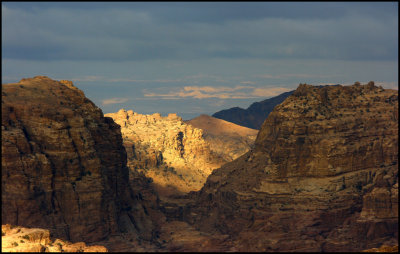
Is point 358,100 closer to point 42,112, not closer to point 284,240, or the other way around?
point 284,240

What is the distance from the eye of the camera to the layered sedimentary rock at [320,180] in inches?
4621

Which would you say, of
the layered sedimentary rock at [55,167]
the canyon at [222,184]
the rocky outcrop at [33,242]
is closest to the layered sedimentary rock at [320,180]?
the canyon at [222,184]

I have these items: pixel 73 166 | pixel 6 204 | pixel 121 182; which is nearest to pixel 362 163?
pixel 121 182

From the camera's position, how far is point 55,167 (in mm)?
110812

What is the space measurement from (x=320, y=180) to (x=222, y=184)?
70.1ft

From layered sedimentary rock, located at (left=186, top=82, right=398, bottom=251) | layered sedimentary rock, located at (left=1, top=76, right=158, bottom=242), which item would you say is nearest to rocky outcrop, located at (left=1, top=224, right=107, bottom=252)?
layered sedimentary rock, located at (left=1, top=76, right=158, bottom=242)

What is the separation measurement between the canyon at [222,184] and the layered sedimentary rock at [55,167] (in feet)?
0.46

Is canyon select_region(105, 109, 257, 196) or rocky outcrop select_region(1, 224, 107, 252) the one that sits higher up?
canyon select_region(105, 109, 257, 196)

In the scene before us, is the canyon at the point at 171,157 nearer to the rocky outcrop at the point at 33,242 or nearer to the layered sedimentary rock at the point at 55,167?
the layered sedimentary rock at the point at 55,167

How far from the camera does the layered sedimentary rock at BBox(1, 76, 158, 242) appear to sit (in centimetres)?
10588

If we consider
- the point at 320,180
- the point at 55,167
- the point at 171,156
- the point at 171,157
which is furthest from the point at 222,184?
the point at 171,156

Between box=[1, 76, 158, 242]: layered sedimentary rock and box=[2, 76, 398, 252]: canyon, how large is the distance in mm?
141

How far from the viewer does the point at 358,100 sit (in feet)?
439

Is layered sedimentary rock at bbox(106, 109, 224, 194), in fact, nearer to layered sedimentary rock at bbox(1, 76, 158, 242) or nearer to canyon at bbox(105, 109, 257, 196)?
canyon at bbox(105, 109, 257, 196)
